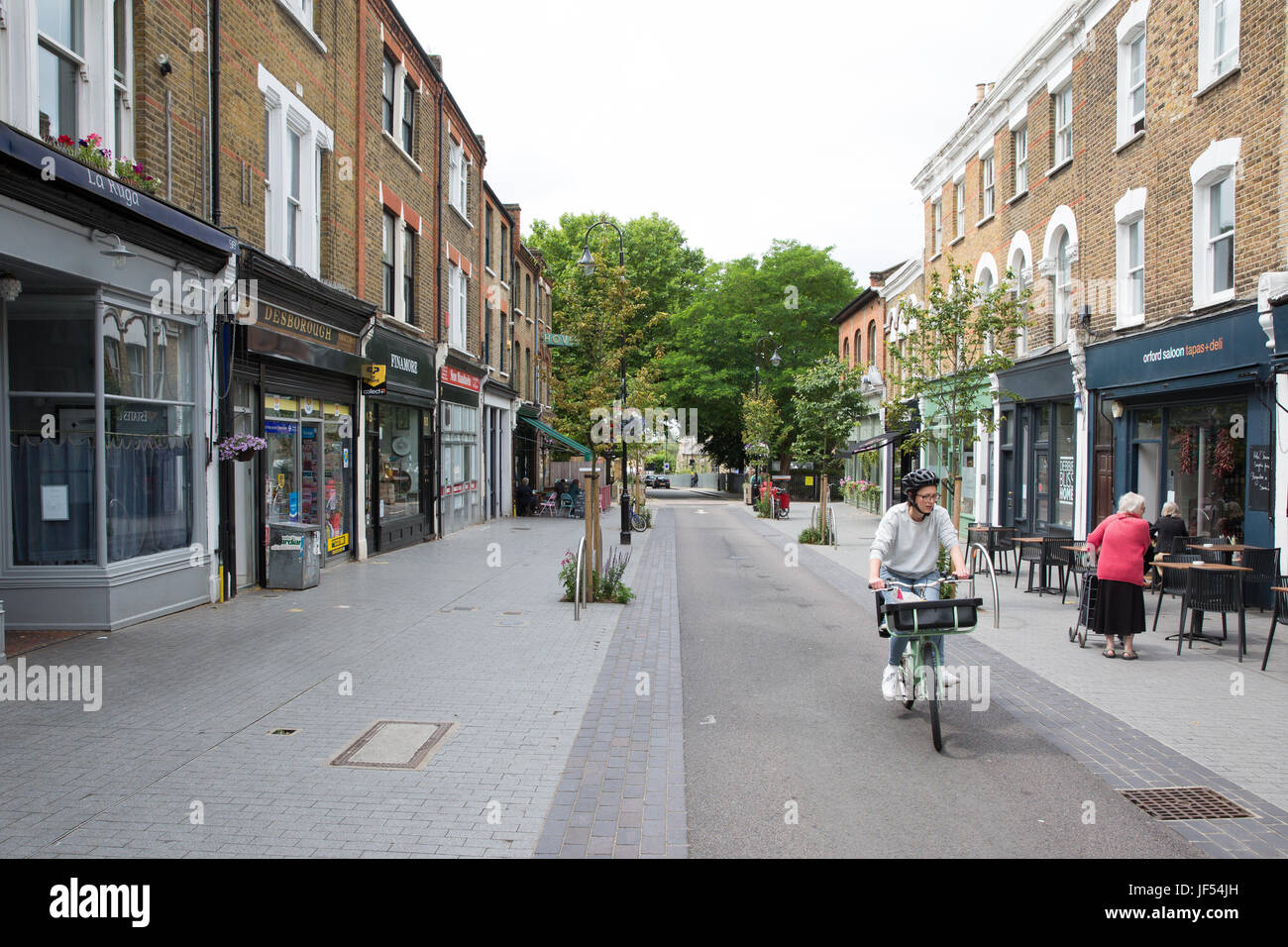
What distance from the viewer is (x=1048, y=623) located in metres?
10.9

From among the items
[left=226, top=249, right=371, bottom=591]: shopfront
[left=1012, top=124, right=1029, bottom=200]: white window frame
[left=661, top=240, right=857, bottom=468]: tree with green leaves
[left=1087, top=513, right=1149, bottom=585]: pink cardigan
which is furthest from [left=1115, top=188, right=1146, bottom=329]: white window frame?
[left=661, top=240, right=857, bottom=468]: tree with green leaves

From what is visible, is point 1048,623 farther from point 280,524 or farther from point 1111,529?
point 280,524

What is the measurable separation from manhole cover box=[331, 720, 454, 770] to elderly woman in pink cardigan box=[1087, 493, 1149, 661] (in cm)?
669

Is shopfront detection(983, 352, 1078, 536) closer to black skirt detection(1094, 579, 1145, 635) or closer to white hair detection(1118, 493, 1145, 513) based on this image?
white hair detection(1118, 493, 1145, 513)

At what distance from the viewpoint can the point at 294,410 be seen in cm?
1371

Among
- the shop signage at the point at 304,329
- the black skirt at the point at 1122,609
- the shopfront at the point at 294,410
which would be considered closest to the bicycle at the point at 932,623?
the black skirt at the point at 1122,609

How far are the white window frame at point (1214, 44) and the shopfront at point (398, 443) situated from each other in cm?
1416

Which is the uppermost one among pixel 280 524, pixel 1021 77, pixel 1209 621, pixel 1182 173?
pixel 1021 77

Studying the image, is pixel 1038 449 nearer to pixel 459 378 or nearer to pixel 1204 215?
pixel 1204 215

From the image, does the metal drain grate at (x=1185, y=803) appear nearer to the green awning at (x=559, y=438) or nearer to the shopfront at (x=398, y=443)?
the shopfront at (x=398, y=443)

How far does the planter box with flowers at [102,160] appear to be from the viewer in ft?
26.8

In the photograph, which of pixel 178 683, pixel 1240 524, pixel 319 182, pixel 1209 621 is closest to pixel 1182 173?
pixel 1240 524

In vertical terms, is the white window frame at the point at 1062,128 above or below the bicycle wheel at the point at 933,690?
above
